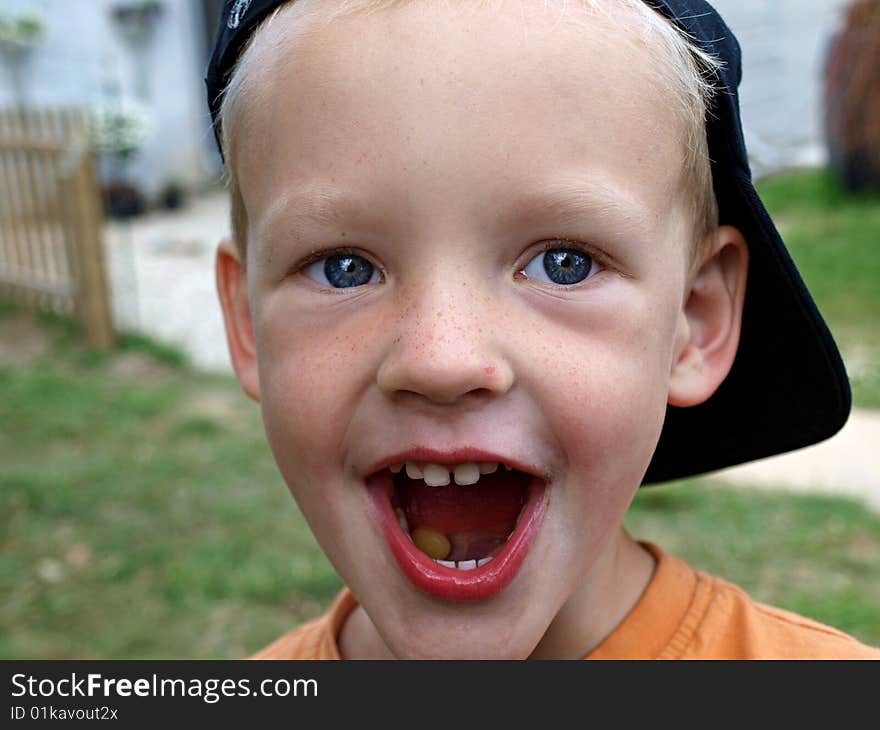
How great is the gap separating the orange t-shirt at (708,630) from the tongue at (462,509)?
1.11 ft

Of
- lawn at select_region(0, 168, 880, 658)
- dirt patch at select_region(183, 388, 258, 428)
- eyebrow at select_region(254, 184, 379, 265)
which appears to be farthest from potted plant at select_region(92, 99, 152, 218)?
eyebrow at select_region(254, 184, 379, 265)

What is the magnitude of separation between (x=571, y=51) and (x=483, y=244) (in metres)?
0.25

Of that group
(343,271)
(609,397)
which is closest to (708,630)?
(609,397)

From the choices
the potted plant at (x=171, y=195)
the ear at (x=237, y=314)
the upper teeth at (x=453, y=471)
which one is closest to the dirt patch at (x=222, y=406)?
the ear at (x=237, y=314)

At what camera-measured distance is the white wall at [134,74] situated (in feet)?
41.9

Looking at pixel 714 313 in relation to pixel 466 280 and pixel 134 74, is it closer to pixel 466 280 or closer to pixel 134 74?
pixel 466 280

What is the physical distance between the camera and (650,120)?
1.32 meters

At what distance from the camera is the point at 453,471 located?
4.24ft

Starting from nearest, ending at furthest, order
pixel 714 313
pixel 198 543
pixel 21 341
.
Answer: pixel 714 313
pixel 198 543
pixel 21 341

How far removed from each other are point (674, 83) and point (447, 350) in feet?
1.53
